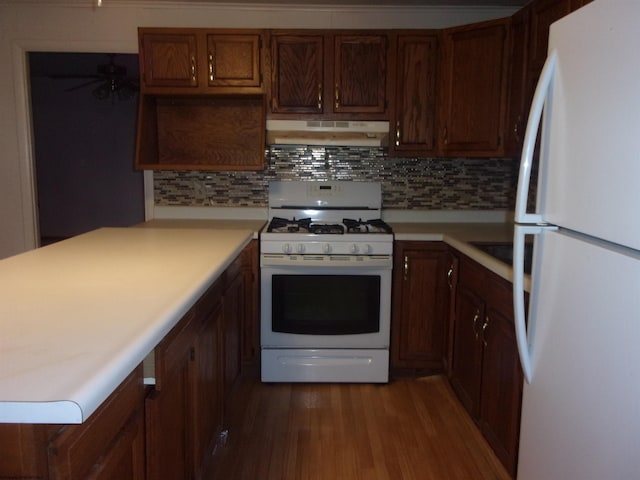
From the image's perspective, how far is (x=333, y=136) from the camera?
296 cm

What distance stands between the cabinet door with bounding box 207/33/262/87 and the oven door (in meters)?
1.03

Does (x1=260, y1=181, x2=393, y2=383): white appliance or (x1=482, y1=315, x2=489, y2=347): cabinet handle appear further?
(x1=260, y1=181, x2=393, y2=383): white appliance

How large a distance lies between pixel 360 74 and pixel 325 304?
1.33 m

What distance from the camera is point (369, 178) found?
330 cm

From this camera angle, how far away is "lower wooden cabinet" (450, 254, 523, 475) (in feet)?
6.15

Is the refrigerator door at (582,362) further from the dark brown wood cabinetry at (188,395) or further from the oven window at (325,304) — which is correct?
the oven window at (325,304)

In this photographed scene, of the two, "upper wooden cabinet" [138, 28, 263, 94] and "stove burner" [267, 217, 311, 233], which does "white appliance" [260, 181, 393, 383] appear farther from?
"upper wooden cabinet" [138, 28, 263, 94]

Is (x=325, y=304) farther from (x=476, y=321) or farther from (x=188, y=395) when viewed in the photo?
(x=188, y=395)

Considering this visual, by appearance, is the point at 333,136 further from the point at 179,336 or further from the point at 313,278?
the point at 179,336

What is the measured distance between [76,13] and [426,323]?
285 cm

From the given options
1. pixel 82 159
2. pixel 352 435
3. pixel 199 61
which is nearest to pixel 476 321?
pixel 352 435

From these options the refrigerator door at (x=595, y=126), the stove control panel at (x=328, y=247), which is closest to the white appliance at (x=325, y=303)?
the stove control panel at (x=328, y=247)

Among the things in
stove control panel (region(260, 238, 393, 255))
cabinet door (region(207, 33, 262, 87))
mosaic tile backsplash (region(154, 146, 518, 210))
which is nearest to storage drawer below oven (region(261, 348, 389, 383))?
stove control panel (region(260, 238, 393, 255))

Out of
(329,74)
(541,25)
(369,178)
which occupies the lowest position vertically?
(369,178)
